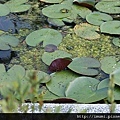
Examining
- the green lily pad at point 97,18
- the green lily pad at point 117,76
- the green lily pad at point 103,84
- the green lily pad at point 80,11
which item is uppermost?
the green lily pad at point 80,11

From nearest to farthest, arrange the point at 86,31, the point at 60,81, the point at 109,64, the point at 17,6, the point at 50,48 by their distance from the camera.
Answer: the point at 60,81 < the point at 109,64 < the point at 50,48 < the point at 86,31 < the point at 17,6

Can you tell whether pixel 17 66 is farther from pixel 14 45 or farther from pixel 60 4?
pixel 60 4

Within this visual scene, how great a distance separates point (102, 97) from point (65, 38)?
60 cm

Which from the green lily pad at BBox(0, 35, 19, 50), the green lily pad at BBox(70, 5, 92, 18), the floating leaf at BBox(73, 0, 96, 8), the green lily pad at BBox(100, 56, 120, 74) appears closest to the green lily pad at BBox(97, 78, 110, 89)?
the green lily pad at BBox(100, 56, 120, 74)

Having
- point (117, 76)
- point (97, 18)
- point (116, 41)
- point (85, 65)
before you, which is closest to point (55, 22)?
point (97, 18)

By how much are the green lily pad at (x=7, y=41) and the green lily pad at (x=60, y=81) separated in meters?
0.35

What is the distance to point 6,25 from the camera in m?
2.04

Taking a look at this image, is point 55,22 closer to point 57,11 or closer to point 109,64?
point 57,11

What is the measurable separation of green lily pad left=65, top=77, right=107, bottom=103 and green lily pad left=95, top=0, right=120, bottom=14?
2.38 feet

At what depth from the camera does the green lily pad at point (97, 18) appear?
6.72 feet

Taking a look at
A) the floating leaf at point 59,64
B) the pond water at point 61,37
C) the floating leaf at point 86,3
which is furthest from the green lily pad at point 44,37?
the floating leaf at point 86,3

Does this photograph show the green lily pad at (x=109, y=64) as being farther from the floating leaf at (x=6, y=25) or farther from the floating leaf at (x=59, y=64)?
the floating leaf at (x=6, y=25)

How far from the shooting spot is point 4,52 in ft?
5.92

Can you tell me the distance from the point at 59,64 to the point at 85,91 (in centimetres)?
24
